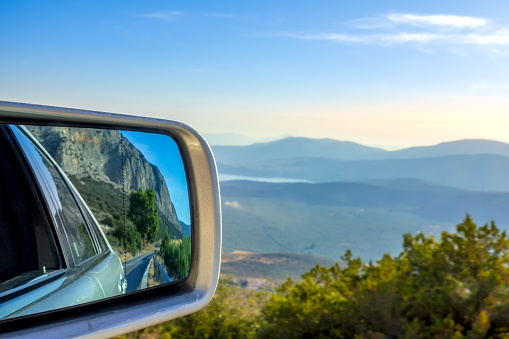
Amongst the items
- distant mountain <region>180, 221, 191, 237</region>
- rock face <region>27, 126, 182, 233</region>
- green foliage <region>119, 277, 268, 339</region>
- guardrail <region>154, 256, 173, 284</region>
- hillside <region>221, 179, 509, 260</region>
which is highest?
rock face <region>27, 126, 182, 233</region>

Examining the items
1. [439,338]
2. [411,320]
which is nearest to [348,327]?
[411,320]

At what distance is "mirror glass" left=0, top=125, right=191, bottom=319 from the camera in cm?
144

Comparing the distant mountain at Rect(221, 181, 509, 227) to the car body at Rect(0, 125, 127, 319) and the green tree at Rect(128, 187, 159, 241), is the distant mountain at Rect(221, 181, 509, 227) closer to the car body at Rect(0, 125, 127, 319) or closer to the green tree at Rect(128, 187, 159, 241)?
the car body at Rect(0, 125, 127, 319)

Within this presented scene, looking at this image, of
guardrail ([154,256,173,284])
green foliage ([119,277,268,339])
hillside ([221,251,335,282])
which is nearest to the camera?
guardrail ([154,256,173,284])

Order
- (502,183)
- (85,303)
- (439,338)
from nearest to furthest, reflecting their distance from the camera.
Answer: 1. (85,303)
2. (439,338)
3. (502,183)

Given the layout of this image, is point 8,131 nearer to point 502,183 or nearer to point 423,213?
point 423,213

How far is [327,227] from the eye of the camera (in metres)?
126

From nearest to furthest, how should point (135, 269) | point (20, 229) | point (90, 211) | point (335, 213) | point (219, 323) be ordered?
point (20, 229) → point (135, 269) → point (90, 211) → point (219, 323) → point (335, 213)

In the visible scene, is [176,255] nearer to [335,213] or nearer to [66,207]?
[66,207]

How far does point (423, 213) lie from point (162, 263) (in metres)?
149

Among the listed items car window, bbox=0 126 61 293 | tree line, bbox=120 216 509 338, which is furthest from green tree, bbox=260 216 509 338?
car window, bbox=0 126 61 293

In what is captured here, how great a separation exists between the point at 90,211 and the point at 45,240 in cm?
18

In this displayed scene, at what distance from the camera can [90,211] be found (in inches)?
64.6

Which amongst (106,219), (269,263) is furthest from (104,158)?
(269,263)
